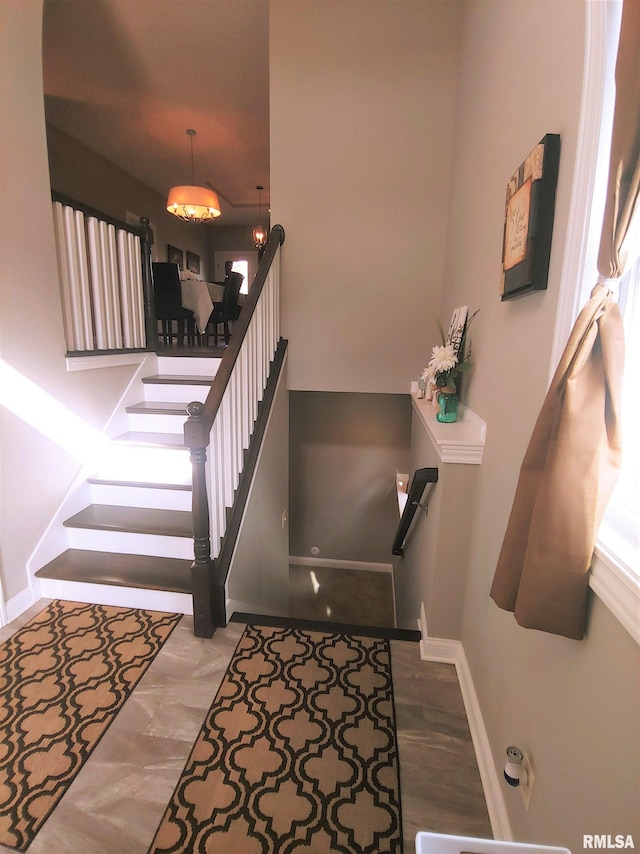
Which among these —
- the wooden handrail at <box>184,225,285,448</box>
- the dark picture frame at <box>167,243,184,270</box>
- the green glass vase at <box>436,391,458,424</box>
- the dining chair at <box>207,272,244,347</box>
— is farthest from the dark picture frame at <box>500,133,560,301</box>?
the dark picture frame at <box>167,243,184,270</box>

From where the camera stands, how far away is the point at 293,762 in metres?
1.47

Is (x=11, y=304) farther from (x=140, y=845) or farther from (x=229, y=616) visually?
(x=140, y=845)

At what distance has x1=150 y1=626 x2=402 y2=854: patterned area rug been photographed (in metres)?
1.27

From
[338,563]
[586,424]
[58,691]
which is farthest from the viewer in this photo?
[338,563]

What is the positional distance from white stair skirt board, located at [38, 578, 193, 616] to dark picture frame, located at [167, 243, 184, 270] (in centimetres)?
607

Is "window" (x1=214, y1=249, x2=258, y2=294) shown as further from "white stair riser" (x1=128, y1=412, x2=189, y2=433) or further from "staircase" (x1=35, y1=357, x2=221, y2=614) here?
"staircase" (x1=35, y1=357, x2=221, y2=614)

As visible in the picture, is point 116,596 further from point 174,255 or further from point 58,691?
point 174,255

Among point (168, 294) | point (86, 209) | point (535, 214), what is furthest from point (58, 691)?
point (168, 294)

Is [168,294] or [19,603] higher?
[168,294]

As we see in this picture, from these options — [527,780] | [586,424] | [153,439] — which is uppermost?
[586,424]

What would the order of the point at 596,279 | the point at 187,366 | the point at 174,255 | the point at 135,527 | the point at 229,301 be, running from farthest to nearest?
the point at 174,255
the point at 229,301
the point at 187,366
the point at 135,527
the point at 596,279

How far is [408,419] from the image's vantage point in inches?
188

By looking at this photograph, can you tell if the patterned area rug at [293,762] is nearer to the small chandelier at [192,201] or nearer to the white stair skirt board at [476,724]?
the white stair skirt board at [476,724]

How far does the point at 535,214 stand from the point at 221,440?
1590 millimetres
